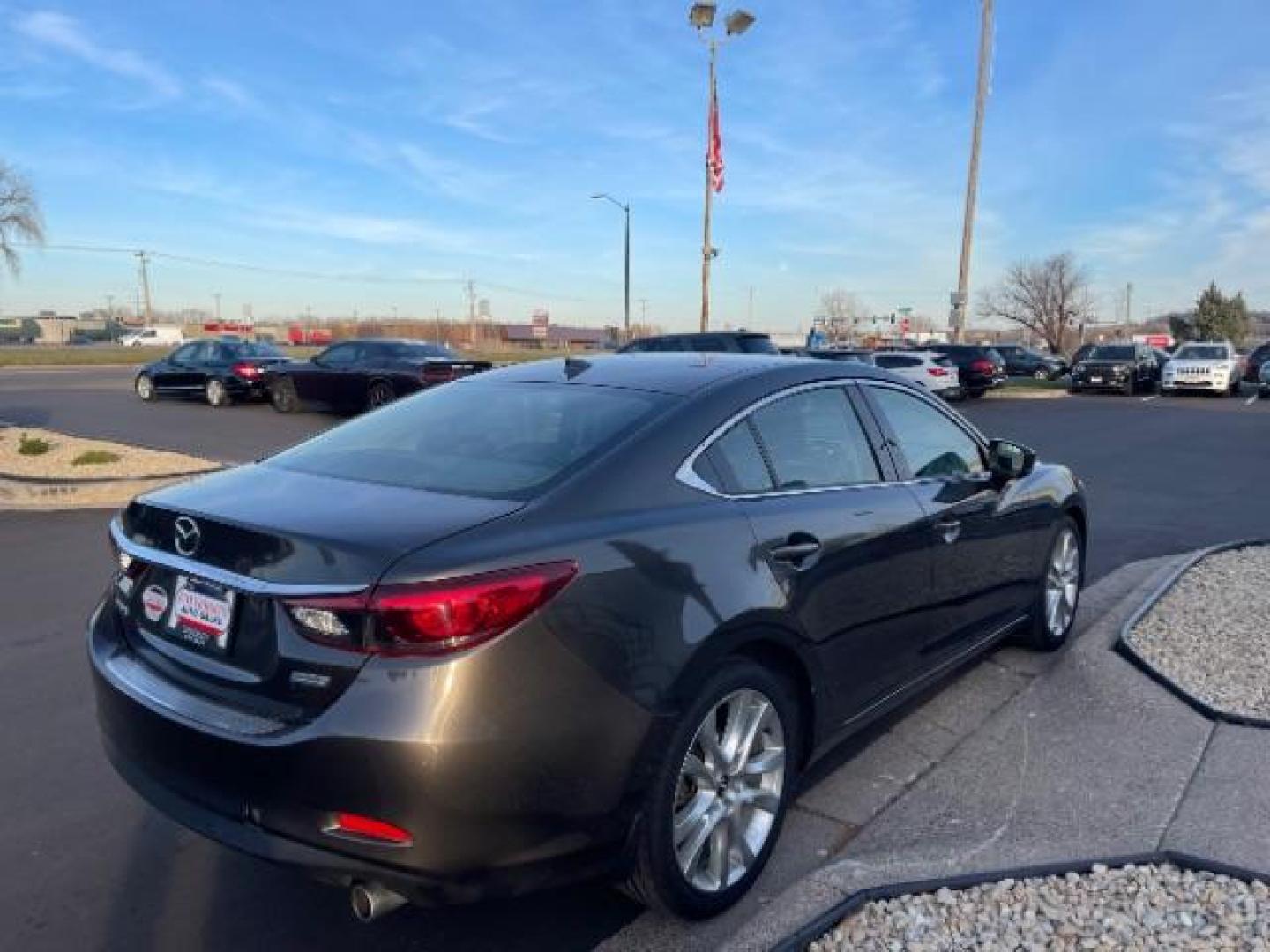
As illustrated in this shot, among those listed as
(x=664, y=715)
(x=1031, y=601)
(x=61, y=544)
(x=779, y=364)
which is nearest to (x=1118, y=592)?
(x=1031, y=601)

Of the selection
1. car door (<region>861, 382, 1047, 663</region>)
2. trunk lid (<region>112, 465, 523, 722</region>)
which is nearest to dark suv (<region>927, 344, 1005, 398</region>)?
car door (<region>861, 382, 1047, 663</region>)

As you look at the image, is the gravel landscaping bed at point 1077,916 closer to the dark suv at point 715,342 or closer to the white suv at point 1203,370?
the dark suv at point 715,342

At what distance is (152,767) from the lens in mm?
2559

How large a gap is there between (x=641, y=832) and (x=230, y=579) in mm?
1249

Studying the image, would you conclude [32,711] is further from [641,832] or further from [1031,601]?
[1031,601]

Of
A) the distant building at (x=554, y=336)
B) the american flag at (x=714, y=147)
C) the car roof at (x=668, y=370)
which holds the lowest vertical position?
the distant building at (x=554, y=336)

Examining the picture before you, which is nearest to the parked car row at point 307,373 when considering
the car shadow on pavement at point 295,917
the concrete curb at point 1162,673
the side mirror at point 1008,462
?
the concrete curb at point 1162,673

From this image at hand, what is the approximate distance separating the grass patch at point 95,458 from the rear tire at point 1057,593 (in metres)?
9.89

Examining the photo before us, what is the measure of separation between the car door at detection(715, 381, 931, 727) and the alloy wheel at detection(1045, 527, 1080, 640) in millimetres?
1661

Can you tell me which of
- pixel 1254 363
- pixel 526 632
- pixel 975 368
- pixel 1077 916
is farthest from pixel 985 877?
pixel 1254 363

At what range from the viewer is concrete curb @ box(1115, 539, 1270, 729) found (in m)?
3.99

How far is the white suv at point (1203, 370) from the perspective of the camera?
29078 millimetres

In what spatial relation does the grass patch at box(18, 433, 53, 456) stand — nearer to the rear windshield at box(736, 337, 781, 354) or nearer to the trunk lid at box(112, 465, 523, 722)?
the trunk lid at box(112, 465, 523, 722)

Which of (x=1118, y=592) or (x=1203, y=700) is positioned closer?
(x=1203, y=700)
